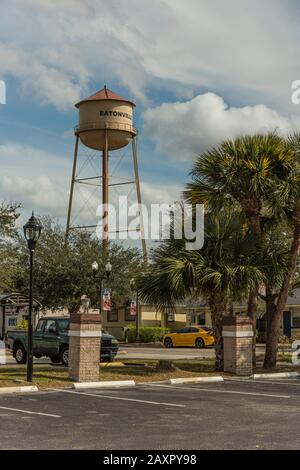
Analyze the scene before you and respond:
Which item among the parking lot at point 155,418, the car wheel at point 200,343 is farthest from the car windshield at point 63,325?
the car wheel at point 200,343

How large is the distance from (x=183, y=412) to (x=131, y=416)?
1103 millimetres

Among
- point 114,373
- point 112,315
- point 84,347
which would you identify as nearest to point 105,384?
Result: point 84,347

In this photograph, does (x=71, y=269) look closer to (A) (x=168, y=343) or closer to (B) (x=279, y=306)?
(A) (x=168, y=343)

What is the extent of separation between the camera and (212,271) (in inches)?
842

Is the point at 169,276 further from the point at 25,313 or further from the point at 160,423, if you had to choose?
the point at 25,313

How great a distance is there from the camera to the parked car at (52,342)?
82.4 ft

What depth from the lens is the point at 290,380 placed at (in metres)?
20.6

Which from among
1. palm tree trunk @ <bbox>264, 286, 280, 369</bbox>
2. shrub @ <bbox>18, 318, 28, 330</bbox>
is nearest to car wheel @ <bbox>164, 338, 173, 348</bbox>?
shrub @ <bbox>18, 318, 28, 330</bbox>

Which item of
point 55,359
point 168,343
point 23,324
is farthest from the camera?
point 168,343

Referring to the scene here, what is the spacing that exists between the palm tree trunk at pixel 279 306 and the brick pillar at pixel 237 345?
2.00 m

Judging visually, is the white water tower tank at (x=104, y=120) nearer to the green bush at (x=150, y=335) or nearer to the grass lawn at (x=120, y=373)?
the green bush at (x=150, y=335)

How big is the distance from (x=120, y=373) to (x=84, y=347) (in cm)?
256

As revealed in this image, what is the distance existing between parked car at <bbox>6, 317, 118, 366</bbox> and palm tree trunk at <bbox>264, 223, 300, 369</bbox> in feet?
19.4
